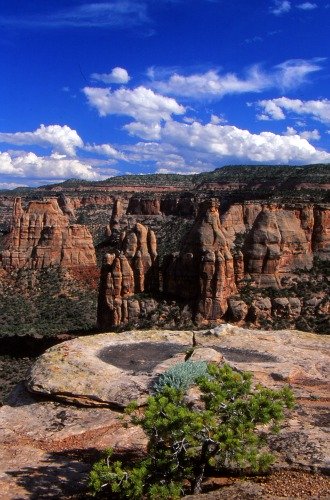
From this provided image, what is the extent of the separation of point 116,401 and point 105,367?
1827mm

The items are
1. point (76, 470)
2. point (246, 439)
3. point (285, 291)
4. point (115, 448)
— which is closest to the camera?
point (246, 439)

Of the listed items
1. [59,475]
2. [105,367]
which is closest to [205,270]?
[105,367]

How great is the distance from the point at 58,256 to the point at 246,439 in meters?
66.2

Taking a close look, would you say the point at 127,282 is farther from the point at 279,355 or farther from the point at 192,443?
the point at 192,443

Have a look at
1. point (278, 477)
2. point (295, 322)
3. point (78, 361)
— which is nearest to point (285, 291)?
point (295, 322)

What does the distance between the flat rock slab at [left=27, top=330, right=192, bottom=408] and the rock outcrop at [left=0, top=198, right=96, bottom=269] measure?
56914 mm

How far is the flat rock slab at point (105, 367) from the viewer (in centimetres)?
1362

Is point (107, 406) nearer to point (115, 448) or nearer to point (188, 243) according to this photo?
point (115, 448)

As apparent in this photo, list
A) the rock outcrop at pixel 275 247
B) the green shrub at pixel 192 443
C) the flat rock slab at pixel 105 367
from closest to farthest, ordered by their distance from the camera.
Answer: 1. the green shrub at pixel 192 443
2. the flat rock slab at pixel 105 367
3. the rock outcrop at pixel 275 247

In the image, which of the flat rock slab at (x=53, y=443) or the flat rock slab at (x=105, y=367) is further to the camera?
the flat rock slab at (x=105, y=367)

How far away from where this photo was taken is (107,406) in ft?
44.2

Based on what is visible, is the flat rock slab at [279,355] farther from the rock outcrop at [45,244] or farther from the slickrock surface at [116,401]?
the rock outcrop at [45,244]

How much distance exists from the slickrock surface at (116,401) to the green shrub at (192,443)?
66 cm

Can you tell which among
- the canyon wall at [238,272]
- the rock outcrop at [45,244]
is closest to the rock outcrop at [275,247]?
the canyon wall at [238,272]
